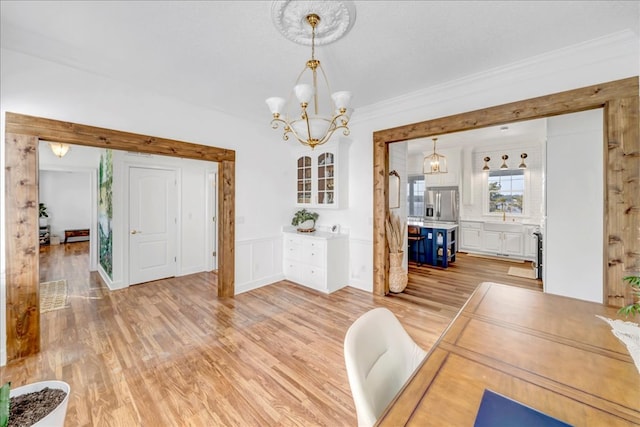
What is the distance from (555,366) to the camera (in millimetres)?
977

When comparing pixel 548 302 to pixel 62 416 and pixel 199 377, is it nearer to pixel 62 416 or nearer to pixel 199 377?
pixel 199 377

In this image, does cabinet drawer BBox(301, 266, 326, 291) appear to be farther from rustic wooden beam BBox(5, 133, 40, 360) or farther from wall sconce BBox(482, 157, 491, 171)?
wall sconce BBox(482, 157, 491, 171)

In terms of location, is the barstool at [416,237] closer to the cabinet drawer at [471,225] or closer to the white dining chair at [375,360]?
the cabinet drawer at [471,225]

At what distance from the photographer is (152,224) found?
4609 millimetres

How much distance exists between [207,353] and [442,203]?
6.47 metres

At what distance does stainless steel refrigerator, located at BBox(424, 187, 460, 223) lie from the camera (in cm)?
668

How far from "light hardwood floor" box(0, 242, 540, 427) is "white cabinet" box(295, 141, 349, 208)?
1.51 meters

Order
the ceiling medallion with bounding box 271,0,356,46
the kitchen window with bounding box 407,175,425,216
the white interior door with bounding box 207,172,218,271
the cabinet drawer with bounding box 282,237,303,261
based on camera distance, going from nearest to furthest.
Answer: the ceiling medallion with bounding box 271,0,356,46
the cabinet drawer with bounding box 282,237,303,261
the white interior door with bounding box 207,172,218,271
the kitchen window with bounding box 407,175,425,216

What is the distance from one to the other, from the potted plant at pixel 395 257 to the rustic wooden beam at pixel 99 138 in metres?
2.89

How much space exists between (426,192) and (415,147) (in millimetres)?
1397

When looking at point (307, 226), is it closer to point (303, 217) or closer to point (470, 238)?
point (303, 217)

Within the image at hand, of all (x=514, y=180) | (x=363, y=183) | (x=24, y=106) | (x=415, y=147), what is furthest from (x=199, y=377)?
(x=514, y=180)

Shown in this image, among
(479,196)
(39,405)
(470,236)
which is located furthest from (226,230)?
(479,196)

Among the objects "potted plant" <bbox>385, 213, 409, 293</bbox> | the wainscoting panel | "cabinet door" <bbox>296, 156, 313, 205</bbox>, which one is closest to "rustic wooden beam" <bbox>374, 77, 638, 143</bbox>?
"potted plant" <bbox>385, 213, 409, 293</bbox>
